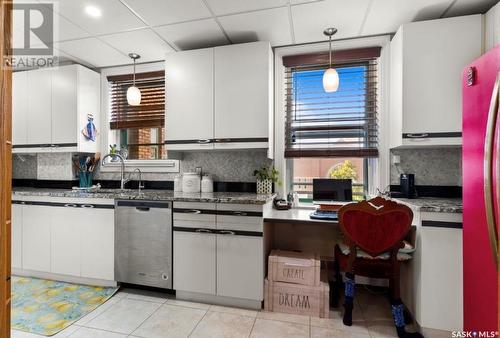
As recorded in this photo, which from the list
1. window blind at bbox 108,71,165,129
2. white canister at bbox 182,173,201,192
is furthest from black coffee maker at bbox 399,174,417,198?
window blind at bbox 108,71,165,129

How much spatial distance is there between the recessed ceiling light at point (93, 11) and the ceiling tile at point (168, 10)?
31 cm

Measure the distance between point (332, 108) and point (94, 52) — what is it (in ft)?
9.07

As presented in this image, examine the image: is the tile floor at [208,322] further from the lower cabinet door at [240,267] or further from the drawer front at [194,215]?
the drawer front at [194,215]

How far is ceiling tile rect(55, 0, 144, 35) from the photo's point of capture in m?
1.95

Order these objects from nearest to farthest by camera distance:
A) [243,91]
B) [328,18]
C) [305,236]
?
[328,18], [243,91], [305,236]

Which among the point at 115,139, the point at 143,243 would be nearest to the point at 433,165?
the point at 143,243

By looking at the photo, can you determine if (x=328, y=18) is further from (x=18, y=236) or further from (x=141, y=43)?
(x=18, y=236)

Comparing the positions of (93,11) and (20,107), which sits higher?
(93,11)

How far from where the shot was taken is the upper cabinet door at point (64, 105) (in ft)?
9.45

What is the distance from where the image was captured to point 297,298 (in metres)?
2.02

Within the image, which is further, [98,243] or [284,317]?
[98,243]

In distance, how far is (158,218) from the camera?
7.45ft

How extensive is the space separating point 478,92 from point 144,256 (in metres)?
2.71

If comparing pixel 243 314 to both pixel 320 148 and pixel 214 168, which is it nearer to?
pixel 214 168
